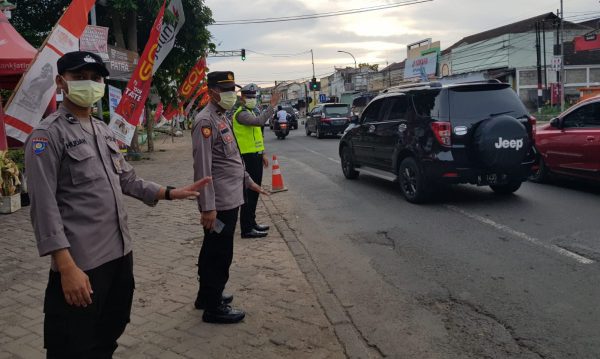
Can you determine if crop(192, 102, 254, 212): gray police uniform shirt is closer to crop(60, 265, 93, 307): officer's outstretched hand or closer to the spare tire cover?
crop(60, 265, 93, 307): officer's outstretched hand

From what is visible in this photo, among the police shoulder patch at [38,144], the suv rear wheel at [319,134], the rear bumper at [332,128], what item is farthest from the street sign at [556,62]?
the police shoulder patch at [38,144]

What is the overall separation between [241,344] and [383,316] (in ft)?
3.79

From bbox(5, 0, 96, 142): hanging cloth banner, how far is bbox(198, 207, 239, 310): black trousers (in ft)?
12.0

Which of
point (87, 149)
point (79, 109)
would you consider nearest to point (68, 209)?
point (87, 149)

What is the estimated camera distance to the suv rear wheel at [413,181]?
789cm

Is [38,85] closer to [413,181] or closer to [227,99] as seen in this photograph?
[227,99]

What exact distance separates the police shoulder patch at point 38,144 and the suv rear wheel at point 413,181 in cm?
632

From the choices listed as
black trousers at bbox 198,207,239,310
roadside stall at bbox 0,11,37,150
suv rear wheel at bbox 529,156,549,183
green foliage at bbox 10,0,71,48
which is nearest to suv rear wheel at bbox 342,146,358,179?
suv rear wheel at bbox 529,156,549,183

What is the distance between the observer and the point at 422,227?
264 inches

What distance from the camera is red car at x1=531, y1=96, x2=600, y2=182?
8.02 metres

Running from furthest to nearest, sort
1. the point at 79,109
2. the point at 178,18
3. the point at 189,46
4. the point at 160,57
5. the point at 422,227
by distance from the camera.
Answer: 1. the point at 189,46
2. the point at 178,18
3. the point at 160,57
4. the point at 422,227
5. the point at 79,109

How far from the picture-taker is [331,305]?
4.17 metres

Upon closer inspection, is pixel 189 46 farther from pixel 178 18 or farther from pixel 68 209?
pixel 68 209

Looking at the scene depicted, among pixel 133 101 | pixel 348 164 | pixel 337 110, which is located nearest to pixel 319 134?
pixel 337 110
